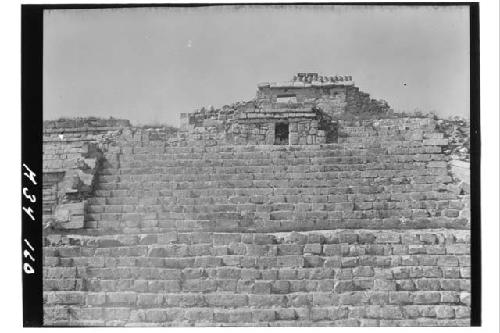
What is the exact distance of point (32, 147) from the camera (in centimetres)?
654

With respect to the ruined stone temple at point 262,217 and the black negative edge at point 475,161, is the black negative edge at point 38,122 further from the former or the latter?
the ruined stone temple at point 262,217

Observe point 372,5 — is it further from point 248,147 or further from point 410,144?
point 248,147

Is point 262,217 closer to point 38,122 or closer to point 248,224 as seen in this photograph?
point 248,224

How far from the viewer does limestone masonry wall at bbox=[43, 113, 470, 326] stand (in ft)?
20.2

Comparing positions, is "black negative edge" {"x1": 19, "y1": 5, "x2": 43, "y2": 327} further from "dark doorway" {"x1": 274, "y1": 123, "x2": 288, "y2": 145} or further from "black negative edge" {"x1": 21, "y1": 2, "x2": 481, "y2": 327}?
"dark doorway" {"x1": 274, "y1": 123, "x2": 288, "y2": 145}

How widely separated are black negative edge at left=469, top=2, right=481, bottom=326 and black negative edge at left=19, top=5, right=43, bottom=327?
554 centimetres

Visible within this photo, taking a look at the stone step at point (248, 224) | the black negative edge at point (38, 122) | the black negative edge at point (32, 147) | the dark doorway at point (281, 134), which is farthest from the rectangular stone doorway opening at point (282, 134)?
the black negative edge at point (32, 147)

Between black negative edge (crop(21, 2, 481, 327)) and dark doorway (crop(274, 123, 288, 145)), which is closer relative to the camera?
black negative edge (crop(21, 2, 481, 327))

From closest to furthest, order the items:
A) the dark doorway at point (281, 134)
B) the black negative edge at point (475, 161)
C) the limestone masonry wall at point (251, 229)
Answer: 1. the limestone masonry wall at point (251, 229)
2. the black negative edge at point (475, 161)
3. the dark doorway at point (281, 134)

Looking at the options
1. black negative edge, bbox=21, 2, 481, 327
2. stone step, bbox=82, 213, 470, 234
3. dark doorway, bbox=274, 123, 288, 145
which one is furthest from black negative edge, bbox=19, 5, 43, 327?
dark doorway, bbox=274, 123, 288, 145

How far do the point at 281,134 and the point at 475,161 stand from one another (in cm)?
257

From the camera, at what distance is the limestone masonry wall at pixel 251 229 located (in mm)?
6152

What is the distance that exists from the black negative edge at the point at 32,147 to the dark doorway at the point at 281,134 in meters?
3.18

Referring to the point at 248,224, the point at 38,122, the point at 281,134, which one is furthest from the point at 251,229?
the point at 38,122
